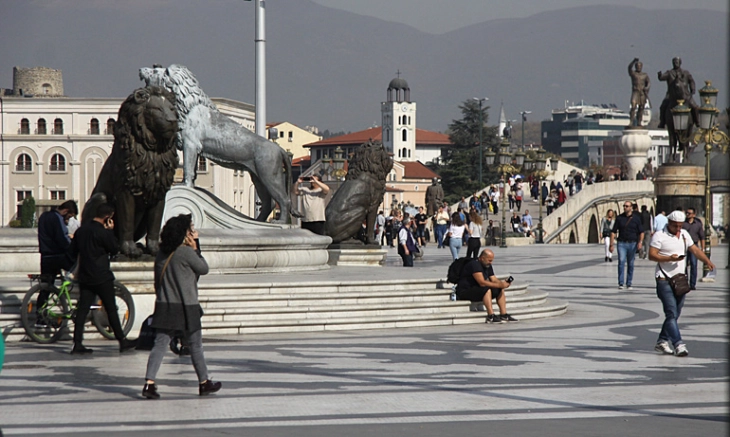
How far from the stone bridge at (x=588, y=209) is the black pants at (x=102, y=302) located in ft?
121

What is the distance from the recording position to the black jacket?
10891mm

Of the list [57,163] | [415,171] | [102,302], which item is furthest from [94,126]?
[102,302]

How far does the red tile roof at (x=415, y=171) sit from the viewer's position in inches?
5251

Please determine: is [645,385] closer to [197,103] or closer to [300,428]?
[300,428]

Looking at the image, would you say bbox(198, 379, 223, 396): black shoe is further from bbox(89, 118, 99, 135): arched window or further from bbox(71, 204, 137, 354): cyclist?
bbox(89, 118, 99, 135): arched window

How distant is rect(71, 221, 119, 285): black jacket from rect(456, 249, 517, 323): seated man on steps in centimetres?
520

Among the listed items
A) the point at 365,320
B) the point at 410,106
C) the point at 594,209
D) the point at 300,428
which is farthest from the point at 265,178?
the point at 410,106

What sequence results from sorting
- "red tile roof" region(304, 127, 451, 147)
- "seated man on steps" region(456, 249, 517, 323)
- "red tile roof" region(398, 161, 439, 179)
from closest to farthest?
"seated man on steps" region(456, 249, 517, 323), "red tile roof" region(398, 161, 439, 179), "red tile roof" region(304, 127, 451, 147)

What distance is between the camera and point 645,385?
929 centimetres

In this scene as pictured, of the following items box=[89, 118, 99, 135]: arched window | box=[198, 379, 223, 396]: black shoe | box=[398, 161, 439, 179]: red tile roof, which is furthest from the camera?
box=[398, 161, 439, 179]: red tile roof

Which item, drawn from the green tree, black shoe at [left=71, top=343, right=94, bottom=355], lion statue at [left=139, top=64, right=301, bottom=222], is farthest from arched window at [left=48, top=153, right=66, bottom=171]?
black shoe at [left=71, top=343, right=94, bottom=355]

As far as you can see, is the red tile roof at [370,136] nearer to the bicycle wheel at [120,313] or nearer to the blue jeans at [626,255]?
the blue jeans at [626,255]

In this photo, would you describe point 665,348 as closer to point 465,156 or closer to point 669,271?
point 669,271

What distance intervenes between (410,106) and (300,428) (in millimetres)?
171096
